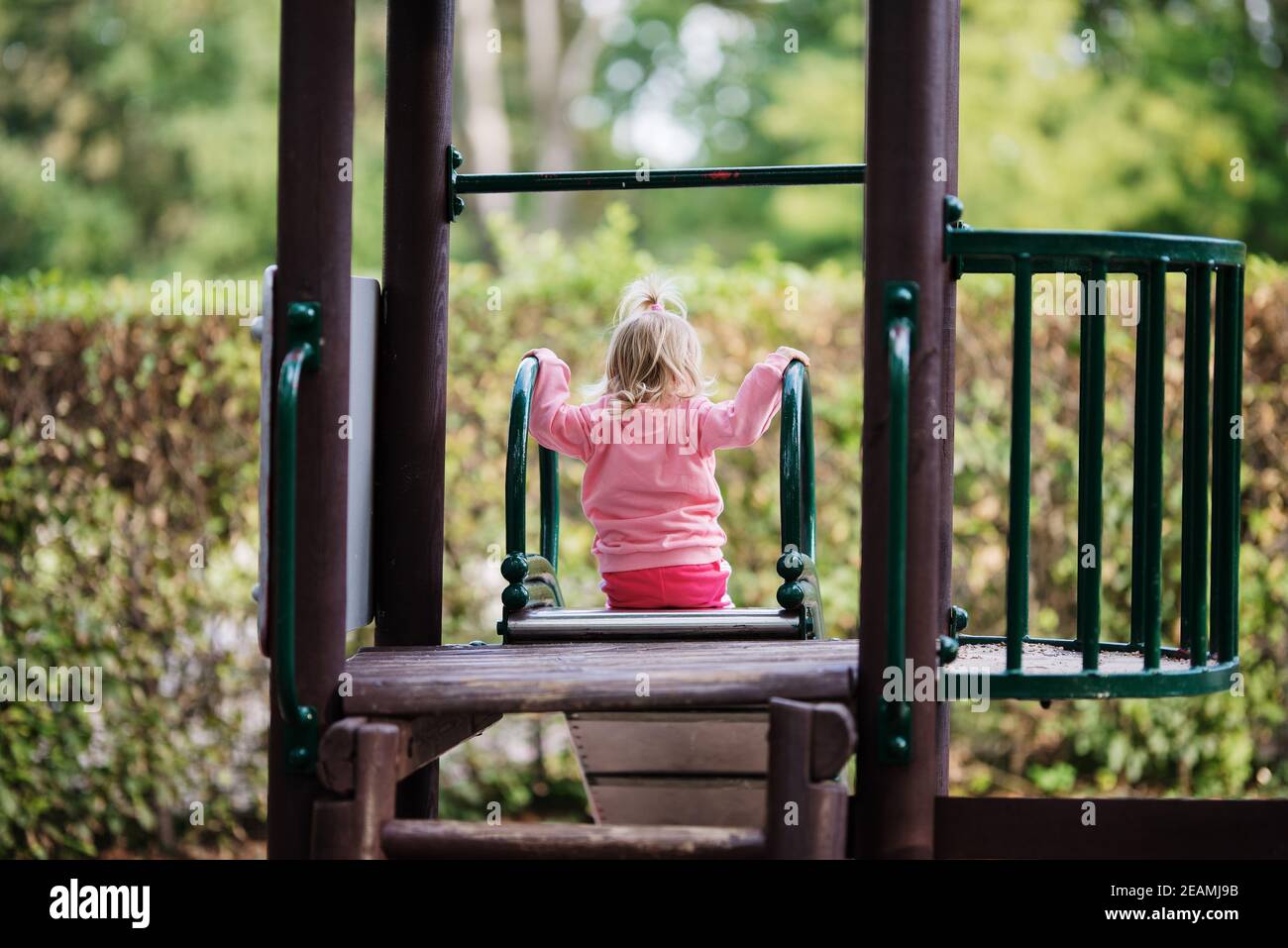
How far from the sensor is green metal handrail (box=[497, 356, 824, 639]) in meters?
3.44

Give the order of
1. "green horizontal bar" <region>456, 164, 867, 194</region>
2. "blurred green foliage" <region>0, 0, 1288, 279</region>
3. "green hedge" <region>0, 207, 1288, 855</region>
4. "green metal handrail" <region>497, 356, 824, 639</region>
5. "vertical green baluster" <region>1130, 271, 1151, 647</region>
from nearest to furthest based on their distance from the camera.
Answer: "vertical green baluster" <region>1130, 271, 1151, 647</region> < "green metal handrail" <region>497, 356, 824, 639</region> < "green horizontal bar" <region>456, 164, 867, 194</region> < "green hedge" <region>0, 207, 1288, 855</region> < "blurred green foliage" <region>0, 0, 1288, 279</region>

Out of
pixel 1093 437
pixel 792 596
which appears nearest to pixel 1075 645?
pixel 792 596

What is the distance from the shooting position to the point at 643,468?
3822mm

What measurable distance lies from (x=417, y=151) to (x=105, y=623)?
3083mm

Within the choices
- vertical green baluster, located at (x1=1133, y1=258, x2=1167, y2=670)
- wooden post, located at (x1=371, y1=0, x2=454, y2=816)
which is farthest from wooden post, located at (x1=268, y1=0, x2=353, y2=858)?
vertical green baluster, located at (x1=1133, y1=258, x2=1167, y2=670)

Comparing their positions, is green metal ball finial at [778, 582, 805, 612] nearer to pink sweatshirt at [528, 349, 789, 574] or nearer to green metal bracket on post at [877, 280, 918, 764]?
pink sweatshirt at [528, 349, 789, 574]

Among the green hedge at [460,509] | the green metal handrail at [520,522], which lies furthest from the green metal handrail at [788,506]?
the green hedge at [460,509]

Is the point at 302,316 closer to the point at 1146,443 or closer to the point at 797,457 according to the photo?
the point at 797,457

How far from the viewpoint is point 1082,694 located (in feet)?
9.32

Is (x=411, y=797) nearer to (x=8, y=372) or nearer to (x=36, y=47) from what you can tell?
(x=8, y=372)

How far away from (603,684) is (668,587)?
3.49ft

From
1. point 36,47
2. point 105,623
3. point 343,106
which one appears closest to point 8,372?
point 105,623

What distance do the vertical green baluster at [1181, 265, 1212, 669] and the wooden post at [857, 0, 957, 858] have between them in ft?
2.23

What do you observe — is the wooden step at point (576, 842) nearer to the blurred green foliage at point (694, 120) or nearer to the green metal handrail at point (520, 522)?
the green metal handrail at point (520, 522)
